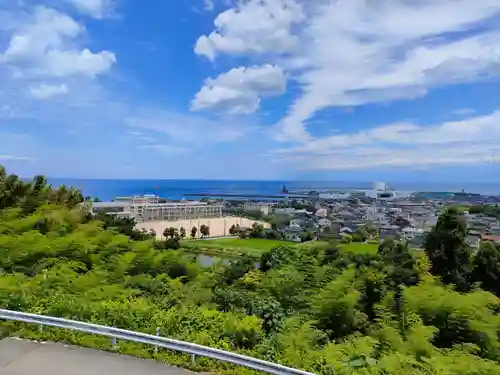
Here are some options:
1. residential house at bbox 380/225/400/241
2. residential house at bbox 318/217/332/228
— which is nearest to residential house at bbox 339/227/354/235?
residential house at bbox 318/217/332/228

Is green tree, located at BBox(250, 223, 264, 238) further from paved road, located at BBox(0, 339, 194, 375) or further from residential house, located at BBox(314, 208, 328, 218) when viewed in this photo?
paved road, located at BBox(0, 339, 194, 375)

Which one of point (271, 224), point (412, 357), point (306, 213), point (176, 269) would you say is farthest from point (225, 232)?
Answer: point (412, 357)

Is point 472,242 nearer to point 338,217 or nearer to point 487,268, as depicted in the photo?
point 487,268

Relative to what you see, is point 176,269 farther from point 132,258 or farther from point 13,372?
point 13,372

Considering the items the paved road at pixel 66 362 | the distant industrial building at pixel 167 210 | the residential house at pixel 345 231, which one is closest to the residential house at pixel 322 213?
the residential house at pixel 345 231

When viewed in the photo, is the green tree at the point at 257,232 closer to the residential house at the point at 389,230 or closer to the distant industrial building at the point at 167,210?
the distant industrial building at the point at 167,210

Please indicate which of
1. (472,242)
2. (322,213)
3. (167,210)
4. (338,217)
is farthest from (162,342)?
(167,210)
